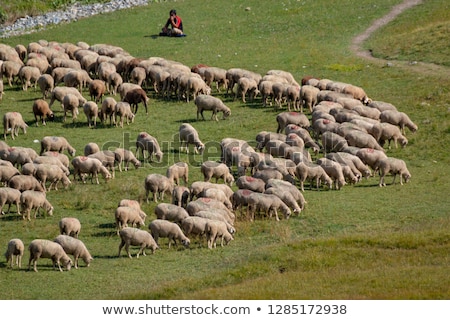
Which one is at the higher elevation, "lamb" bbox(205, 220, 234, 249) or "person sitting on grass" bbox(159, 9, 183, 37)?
"person sitting on grass" bbox(159, 9, 183, 37)

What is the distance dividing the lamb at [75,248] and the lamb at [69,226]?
37.4 inches

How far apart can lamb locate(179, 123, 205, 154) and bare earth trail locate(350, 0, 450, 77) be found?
13.0 meters

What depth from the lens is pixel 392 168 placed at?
28797mm

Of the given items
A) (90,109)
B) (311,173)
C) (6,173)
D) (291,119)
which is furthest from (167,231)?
(90,109)

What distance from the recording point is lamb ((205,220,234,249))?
2417 cm

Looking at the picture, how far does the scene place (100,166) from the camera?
28.5 metres

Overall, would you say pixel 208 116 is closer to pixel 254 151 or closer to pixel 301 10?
pixel 254 151

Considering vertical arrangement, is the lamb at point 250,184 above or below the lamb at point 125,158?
above

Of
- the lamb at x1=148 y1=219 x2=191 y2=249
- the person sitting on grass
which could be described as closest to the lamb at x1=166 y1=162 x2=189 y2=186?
the lamb at x1=148 y1=219 x2=191 y2=249

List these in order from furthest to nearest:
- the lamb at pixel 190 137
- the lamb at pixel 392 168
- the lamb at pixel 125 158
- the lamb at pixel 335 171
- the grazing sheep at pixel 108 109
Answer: the grazing sheep at pixel 108 109
the lamb at pixel 190 137
the lamb at pixel 125 158
the lamb at pixel 392 168
the lamb at pixel 335 171

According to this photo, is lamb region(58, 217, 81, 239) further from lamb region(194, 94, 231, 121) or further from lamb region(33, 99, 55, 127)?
lamb region(194, 94, 231, 121)

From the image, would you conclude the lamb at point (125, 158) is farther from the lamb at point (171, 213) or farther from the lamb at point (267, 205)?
the lamb at point (267, 205)

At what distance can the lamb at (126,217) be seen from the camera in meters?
24.9

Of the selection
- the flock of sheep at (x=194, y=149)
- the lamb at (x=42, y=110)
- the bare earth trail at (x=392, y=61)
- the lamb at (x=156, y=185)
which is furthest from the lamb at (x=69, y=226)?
the bare earth trail at (x=392, y=61)
